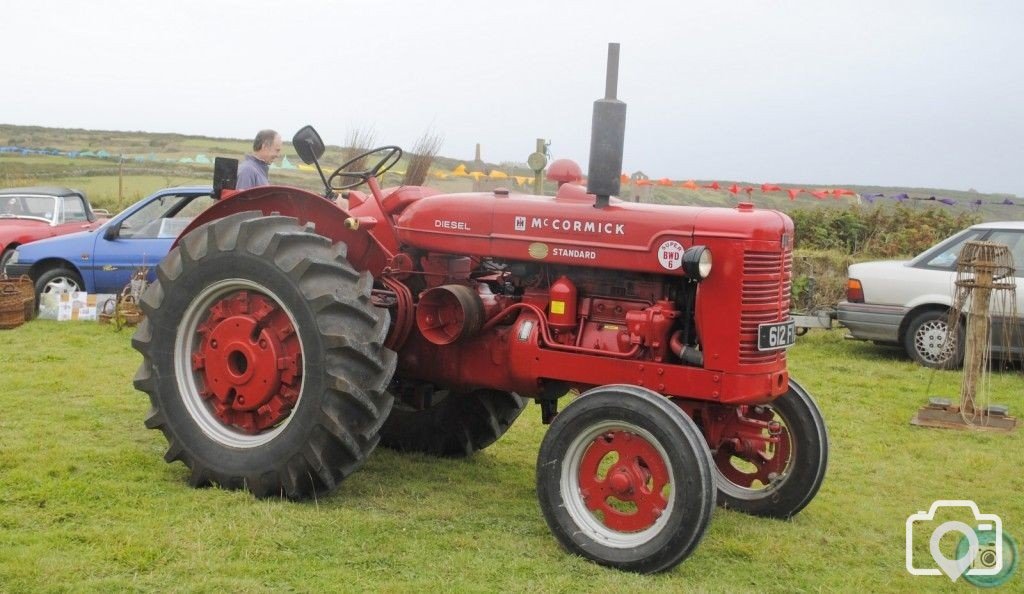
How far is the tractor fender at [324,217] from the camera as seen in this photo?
593 cm

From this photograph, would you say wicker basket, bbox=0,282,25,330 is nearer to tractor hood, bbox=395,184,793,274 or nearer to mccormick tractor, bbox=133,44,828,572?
mccormick tractor, bbox=133,44,828,572

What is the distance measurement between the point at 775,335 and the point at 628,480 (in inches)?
40.2

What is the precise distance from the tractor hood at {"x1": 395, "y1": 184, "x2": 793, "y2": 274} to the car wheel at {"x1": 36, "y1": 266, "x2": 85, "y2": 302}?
794 cm

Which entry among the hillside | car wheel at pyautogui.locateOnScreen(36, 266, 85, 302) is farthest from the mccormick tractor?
car wheel at pyautogui.locateOnScreen(36, 266, 85, 302)

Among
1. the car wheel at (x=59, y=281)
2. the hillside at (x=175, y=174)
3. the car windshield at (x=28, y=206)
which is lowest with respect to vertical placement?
the car wheel at (x=59, y=281)

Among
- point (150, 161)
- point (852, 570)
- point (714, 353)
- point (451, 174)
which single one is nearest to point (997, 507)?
point (852, 570)

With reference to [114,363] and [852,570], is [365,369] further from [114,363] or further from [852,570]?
[114,363]

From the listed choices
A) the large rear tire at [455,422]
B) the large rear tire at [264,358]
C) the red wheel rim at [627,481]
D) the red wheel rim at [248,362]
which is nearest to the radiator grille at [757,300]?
the red wheel rim at [627,481]

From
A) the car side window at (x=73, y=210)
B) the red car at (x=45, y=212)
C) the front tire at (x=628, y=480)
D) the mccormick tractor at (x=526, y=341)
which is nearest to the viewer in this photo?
the front tire at (x=628, y=480)

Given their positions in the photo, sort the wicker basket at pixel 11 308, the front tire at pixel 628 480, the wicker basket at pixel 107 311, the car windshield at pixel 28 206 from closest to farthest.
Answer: the front tire at pixel 628 480, the wicker basket at pixel 11 308, the wicker basket at pixel 107 311, the car windshield at pixel 28 206

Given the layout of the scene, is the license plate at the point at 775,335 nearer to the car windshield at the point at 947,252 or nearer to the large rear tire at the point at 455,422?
the large rear tire at the point at 455,422

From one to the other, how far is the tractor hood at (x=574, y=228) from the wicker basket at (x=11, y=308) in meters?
7.12

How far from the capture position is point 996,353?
1101cm

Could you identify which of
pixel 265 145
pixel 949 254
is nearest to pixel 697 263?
pixel 265 145
